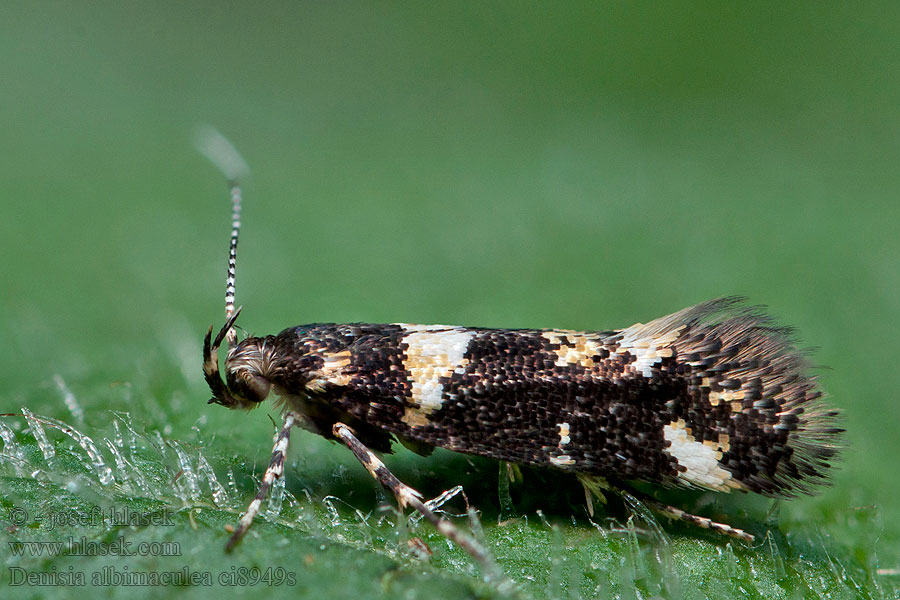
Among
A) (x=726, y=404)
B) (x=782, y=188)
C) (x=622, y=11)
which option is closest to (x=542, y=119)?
(x=622, y=11)

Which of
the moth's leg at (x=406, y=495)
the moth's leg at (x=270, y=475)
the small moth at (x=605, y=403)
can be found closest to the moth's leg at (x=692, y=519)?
the small moth at (x=605, y=403)

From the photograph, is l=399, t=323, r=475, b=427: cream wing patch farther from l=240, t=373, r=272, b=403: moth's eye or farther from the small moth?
l=240, t=373, r=272, b=403: moth's eye

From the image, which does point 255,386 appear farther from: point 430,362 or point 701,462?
point 701,462

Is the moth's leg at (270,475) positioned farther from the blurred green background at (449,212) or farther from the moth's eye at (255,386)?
the moth's eye at (255,386)

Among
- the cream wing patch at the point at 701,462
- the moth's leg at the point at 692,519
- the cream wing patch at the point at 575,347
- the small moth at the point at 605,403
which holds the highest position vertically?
the cream wing patch at the point at 575,347

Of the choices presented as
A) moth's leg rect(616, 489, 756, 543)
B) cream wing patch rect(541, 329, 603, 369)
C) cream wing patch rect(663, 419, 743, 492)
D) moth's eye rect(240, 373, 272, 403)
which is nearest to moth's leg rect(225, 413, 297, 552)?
moth's eye rect(240, 373, 272, 403)

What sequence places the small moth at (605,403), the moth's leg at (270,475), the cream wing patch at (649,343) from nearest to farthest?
the moth's leg at (270,475) < the small moth at (605,403) < the cream wing patch at (649,343)

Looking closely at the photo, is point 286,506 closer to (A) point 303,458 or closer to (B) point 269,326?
(A) point 303,458

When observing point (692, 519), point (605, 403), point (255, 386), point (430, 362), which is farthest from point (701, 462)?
point (255, 386)
